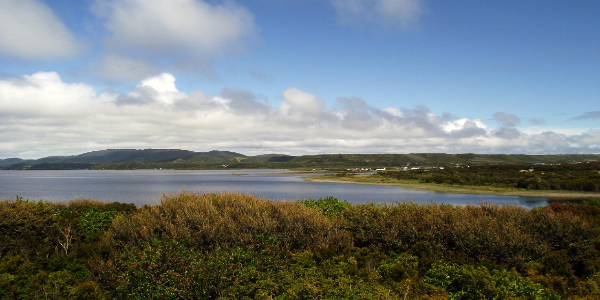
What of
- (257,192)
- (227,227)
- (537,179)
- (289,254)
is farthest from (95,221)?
(537,179)

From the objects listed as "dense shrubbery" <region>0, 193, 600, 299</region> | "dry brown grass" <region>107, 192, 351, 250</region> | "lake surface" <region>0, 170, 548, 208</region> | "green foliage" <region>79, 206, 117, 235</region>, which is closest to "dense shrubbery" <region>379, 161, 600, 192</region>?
"lake surface" <region>0, 170, 548, 208</region>

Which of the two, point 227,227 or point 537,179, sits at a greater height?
point 227,227

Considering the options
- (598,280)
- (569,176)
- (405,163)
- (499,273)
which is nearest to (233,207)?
(499,273)

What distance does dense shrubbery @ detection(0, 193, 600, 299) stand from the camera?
7.21 m

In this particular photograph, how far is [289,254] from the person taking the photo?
31.5 ft

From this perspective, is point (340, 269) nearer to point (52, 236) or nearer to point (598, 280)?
point (598, 280)

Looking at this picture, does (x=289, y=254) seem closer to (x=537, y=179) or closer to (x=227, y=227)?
(x=227, y=227)

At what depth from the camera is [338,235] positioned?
10.6 meters

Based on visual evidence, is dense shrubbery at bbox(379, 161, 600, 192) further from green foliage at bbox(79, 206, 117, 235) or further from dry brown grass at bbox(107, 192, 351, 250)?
green foliage at bbox(79, 206, 117, 235)

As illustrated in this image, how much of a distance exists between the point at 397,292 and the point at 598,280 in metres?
4.75

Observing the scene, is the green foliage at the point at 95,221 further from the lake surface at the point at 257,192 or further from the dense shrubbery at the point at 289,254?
the lake surface at the point at 257,192

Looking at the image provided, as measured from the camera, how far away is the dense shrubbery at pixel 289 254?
721cm

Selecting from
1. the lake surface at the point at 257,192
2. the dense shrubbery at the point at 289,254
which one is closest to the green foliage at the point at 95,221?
the dense shrubbery at the point at 289,254

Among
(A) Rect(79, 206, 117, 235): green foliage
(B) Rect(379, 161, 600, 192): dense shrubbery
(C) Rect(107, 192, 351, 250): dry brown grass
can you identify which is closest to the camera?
(C) Rect(107, 192, 351, 250): dry brown grass
